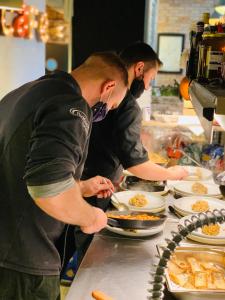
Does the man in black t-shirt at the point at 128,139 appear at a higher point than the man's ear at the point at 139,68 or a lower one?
lower

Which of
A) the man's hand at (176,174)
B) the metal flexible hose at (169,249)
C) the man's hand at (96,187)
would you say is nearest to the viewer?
the metal flexible hose at (169,249)

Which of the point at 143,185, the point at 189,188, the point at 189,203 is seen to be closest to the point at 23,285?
the point at 189,203

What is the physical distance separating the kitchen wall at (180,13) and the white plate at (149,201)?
8.62 meters

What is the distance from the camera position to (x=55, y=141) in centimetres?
153

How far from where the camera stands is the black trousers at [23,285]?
181 cm

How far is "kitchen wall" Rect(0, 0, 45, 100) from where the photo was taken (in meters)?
4.32

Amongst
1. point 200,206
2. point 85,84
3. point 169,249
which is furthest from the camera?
point 200,206

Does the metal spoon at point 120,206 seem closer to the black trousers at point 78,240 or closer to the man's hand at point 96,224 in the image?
the black trousers at point 78,240

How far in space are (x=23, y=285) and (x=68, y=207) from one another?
46 cm

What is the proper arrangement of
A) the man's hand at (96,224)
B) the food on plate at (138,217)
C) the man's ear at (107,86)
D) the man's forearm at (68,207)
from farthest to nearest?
the food on plate at (138,217) < the man's ear at (107,86) < the man's hand at (96,224) < the man's forearm at (68,207)

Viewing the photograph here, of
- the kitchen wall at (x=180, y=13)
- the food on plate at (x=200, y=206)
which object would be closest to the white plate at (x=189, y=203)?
the food on plate at (x=200, y=206)

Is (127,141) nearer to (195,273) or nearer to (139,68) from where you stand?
(139,68)

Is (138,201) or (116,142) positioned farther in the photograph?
(116,142)

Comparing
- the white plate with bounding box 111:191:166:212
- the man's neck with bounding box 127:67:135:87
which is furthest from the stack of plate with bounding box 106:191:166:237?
the man's neck with bounding box 127:67:135:87
